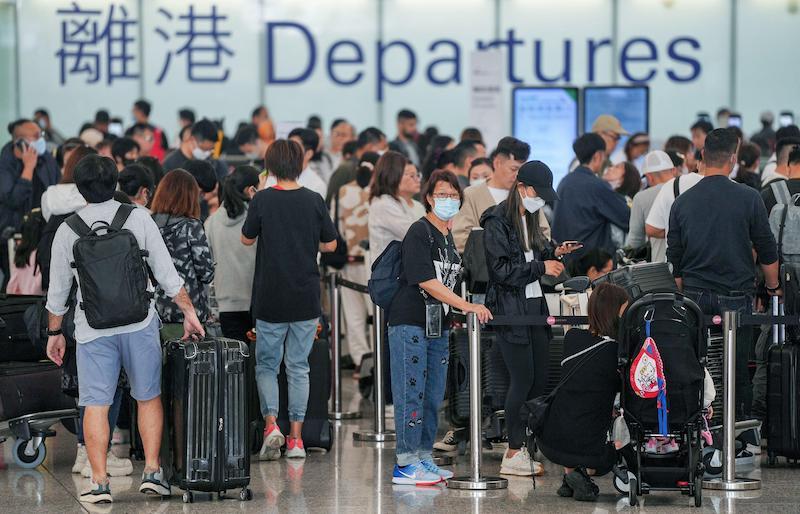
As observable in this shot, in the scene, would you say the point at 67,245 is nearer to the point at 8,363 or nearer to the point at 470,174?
the point at 8,363

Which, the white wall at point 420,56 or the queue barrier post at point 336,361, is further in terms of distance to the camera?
the white wall at point 420,56

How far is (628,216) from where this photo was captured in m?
10.4

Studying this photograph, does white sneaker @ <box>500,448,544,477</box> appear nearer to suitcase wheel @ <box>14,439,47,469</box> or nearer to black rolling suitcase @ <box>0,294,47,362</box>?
suitcase wheel @ <box>14,439,47,469</box>

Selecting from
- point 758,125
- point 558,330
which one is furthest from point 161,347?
point 758,125

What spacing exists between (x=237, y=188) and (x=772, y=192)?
3292mm

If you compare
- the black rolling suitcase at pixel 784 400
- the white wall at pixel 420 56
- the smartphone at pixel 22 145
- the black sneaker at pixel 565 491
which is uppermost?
the white wall at pixel 420 56

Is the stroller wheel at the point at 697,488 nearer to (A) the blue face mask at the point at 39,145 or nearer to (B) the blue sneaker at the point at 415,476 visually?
(B) the blue sneaker at the point at 415,476

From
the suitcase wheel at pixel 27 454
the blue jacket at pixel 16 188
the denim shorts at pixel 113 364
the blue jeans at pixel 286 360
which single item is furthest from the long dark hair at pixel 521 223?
the blue jacket at pixel 16 188

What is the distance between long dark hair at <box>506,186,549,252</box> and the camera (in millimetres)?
7918

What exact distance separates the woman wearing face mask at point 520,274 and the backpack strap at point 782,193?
172 cm

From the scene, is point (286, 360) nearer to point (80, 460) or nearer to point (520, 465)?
point (80, 460)

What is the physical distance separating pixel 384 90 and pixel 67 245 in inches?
627

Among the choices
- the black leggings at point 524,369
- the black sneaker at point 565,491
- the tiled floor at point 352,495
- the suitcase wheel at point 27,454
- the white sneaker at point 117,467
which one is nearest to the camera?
the tiled floor at point 352,495

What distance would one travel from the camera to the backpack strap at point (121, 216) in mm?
7141
